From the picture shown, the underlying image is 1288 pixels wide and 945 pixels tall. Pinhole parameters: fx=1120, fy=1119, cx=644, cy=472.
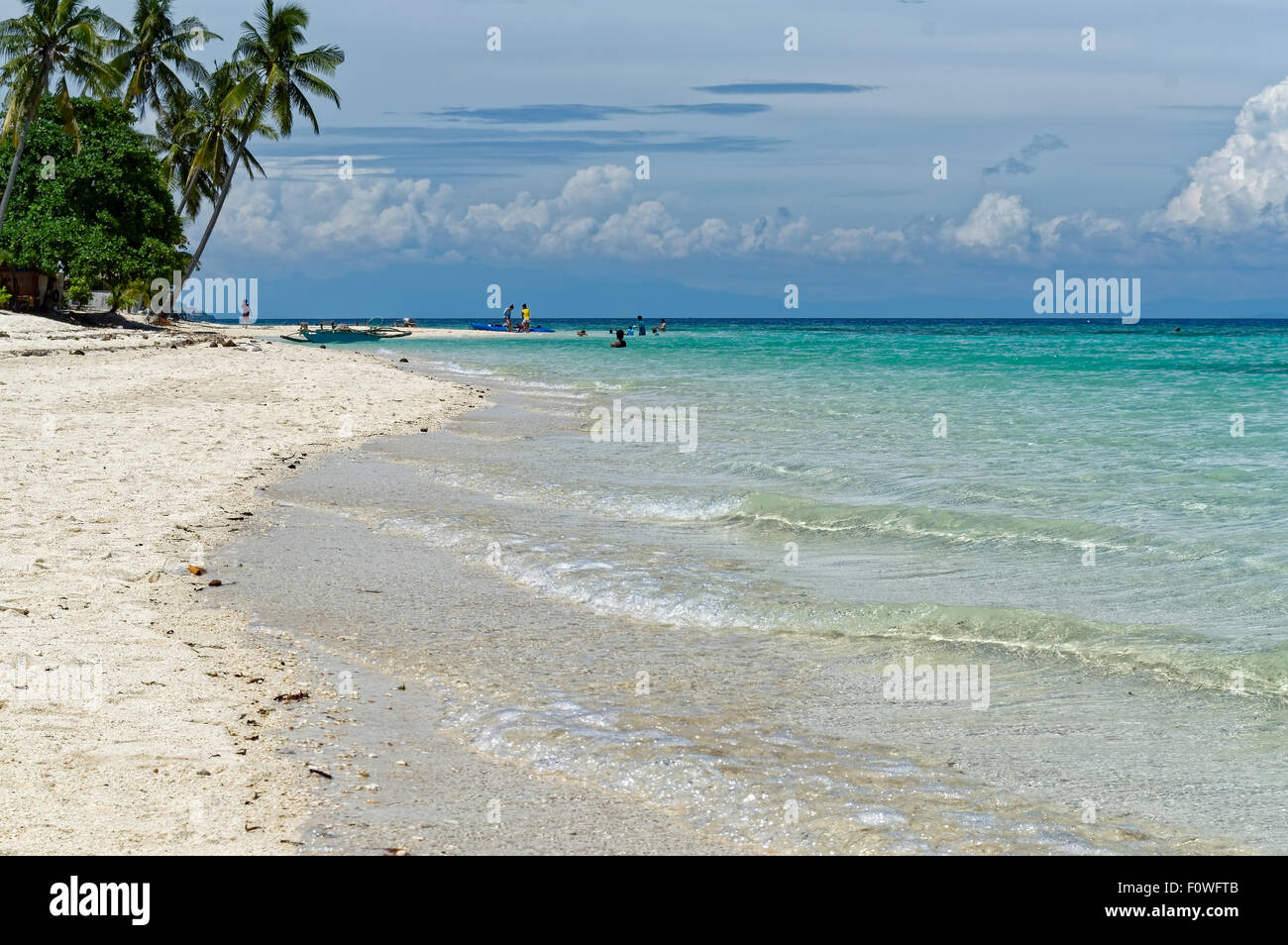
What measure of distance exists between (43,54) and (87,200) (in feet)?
20.4

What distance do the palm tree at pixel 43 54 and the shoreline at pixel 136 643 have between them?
26.6 m

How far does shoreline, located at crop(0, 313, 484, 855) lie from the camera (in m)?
4.10

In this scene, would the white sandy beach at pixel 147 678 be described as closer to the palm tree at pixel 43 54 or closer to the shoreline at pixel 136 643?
the shoreline at pixel 136 643

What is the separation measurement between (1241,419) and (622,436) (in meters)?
11.3

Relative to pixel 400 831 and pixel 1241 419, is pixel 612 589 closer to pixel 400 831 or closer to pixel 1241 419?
pixel 400 831

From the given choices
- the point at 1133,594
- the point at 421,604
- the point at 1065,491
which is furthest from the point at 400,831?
the point at 1065,491

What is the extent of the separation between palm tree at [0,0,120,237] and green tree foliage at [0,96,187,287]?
9.26 ft

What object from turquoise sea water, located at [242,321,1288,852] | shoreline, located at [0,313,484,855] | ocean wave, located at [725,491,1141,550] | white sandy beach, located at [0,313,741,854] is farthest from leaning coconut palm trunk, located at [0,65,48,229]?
ocean wave, located at [725,491,1141,550]

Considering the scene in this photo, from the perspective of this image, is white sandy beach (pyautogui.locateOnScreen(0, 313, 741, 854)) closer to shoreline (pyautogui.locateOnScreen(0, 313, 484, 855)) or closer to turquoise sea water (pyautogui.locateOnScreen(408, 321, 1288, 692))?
shoreline (pyautogui.locateOnScreen(0, 313, 484, 855))

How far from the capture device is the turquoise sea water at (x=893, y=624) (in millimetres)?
4695

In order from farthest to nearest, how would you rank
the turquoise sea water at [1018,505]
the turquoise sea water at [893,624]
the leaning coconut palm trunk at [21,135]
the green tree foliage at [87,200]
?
the green tree foliage at [87,200] → the leaning coconut palm trunk at [21,135] → the turquoise sea water at [1018,505] → the turquoise sea water at [893,624]

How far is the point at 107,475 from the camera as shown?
1129 centimetres

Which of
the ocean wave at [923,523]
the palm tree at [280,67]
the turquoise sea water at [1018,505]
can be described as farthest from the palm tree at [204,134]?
the ocean wave at [923,523]

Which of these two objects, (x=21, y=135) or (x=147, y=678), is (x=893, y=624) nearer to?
(x=147, y=678)
